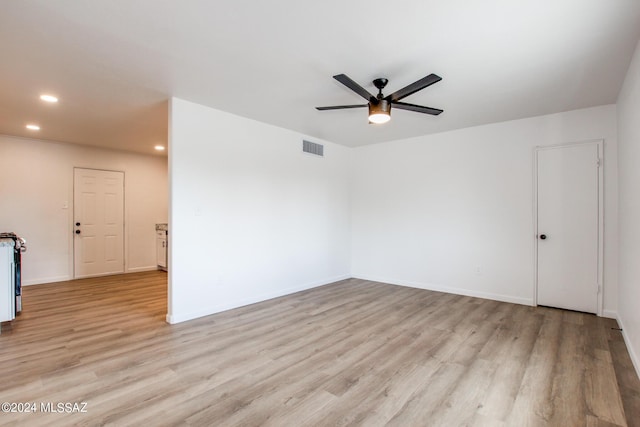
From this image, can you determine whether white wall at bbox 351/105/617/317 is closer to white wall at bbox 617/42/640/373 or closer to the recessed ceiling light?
white wall at bbox 617/42/640/373

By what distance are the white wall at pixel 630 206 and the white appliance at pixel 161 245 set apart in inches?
305

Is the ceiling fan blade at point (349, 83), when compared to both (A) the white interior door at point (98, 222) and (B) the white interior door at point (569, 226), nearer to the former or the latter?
(B) the white interior door at point (569, 226)

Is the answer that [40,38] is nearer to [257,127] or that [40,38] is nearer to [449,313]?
[257,127]

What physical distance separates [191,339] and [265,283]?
5.52 ft

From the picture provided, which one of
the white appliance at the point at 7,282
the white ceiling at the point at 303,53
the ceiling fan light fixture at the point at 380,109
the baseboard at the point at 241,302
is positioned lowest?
the baseboard at the point at 241,302

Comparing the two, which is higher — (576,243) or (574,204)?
(574,204)

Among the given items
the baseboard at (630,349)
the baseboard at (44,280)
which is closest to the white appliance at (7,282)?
the baseboard at (44,280)

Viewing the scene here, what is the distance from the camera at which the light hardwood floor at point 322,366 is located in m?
2.07

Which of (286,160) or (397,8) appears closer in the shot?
Answer: (397,8)

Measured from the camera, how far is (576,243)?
13.8ft

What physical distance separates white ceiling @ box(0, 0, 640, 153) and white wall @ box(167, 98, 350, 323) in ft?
1.60

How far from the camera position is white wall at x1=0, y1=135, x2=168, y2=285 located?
5648 mm

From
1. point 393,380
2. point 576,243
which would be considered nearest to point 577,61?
point 576,243

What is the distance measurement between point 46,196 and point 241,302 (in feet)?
15.3
